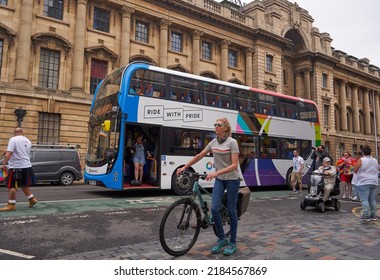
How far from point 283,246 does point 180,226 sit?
4.94ft

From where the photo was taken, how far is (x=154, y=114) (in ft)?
34.3

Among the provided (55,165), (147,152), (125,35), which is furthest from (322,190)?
(125,35)

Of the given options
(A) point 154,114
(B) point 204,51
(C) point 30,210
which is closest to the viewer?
(C) point 30,210

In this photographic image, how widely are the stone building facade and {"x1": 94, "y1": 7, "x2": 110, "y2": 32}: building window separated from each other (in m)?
0.08

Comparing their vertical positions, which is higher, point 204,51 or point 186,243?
point 204,51

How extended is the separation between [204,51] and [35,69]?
15477 millimetres

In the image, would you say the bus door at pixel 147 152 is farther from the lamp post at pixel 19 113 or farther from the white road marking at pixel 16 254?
the lamp post at pixel 19 113

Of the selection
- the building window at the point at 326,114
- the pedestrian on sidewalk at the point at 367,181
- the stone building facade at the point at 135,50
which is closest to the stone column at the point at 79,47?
the stone building facade at the point at 135,50

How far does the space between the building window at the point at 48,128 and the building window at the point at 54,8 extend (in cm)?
714

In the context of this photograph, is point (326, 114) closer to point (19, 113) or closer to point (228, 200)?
point (19, 113)

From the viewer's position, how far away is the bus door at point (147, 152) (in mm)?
10703

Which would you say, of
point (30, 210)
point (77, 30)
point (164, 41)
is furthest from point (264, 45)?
point (30, 210)
